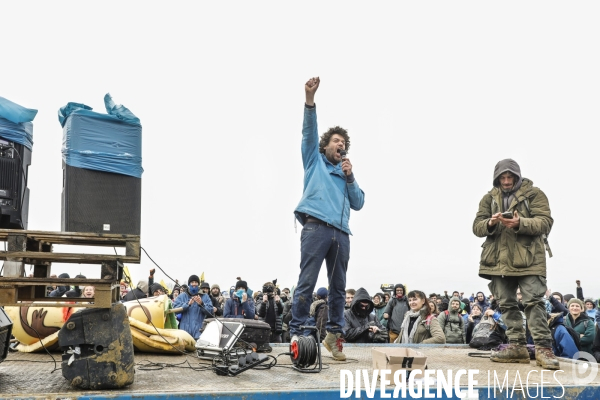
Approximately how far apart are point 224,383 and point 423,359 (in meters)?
1.37

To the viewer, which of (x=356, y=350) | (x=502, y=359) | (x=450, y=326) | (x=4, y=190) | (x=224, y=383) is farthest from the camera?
(x=450, y=326)

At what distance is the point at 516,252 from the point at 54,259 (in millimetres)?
3970

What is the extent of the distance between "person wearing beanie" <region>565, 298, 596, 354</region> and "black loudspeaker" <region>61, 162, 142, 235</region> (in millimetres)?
7542

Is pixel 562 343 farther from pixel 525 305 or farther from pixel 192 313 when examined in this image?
pixel 192 313

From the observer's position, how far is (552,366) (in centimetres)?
473

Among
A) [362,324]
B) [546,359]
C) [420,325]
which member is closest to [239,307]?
[362,324]

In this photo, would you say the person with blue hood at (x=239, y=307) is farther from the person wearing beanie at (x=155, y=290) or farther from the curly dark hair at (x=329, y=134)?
the curly dark hair at (x=329, y=134)

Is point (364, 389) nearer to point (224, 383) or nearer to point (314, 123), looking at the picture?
point (224, 383)

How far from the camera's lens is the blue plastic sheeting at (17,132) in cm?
369

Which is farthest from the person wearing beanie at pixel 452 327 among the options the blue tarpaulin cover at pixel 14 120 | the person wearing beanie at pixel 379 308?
the blue tarpaulin cover at pixel 14 120

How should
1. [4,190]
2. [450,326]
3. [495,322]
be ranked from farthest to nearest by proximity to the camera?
[450,326] < [495,322] < [4,190]

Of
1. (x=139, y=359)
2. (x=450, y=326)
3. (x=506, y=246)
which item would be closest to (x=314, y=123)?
(x=506, y=246)

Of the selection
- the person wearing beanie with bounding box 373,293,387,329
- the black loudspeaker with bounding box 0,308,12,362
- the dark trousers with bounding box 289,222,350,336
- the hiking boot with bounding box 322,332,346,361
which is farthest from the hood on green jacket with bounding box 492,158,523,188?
the person wearing beanie with bounding box 373,293,387,329

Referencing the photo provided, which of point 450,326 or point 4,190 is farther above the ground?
point 4,190
